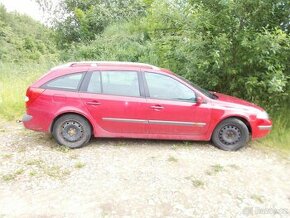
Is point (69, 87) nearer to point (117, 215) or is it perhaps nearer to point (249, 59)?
point (117, 215)

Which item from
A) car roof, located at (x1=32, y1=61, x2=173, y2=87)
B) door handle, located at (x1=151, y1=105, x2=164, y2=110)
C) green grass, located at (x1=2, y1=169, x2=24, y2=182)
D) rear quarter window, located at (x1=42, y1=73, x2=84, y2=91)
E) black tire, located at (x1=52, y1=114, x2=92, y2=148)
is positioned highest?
car roof, located at (x1=32, y1=61, x2=173, y2=87)

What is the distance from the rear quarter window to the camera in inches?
249

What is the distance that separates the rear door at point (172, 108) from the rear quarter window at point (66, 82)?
1.27m

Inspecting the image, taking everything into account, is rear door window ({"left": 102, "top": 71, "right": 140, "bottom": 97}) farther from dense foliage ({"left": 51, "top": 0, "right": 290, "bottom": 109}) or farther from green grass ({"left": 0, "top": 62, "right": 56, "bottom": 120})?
green grass ({"left": 0, "top": 62, "right": 56, "bottom": 120})

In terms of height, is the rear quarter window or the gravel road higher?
the rear quarter window

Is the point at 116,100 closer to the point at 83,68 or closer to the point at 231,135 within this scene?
the point at 83,68

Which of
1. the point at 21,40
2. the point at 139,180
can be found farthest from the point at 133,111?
the point at 21,40

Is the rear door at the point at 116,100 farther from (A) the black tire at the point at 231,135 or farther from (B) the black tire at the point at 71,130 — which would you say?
(A) the black tire at the point at 231,135

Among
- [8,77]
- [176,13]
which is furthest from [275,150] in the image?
[8,77]

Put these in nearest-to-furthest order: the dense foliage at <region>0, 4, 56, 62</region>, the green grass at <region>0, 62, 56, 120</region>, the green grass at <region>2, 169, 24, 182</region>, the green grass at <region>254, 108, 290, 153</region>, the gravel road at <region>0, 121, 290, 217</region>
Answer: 1. the gravel road at <region>0, 121, 290, 217</region>
2. the green grass at <region>2, 169, 24, 182</region>
3. the green grass at <region>254, 108, 290, 153</region>
4. the green grass at <region>0, 62, 56, 120</region>
5. the dense foliage at <region>0, 4, 56, 62</region>

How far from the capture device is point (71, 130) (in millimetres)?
6398

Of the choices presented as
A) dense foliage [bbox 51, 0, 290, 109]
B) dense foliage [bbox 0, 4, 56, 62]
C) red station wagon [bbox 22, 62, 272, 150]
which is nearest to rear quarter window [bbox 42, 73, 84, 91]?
red station wagon [bbox 22, 62, 272, 150]

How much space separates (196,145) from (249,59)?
2157 mm

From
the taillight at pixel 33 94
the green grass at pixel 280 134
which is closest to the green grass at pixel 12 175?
the taillight at pixel 33 94
